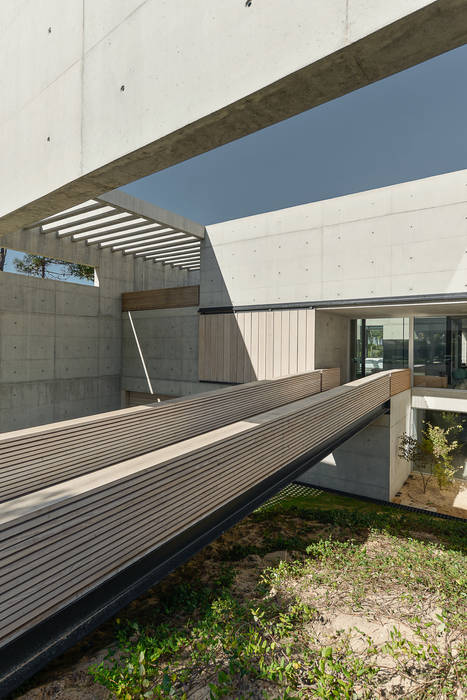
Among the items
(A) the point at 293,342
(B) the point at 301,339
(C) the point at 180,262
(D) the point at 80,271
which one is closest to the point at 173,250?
(C) the point at 180,262

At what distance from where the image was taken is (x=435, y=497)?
10266mm

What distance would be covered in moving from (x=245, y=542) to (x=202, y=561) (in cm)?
108

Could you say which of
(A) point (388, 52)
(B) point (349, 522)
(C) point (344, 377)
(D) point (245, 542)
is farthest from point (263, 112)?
(C) point (344, 377)

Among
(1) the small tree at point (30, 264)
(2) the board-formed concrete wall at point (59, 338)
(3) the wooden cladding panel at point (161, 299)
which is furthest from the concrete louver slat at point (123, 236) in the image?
(1) the small tree at point (30, 264)

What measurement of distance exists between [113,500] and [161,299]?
11563mm

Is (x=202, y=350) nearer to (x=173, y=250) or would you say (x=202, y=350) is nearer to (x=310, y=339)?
(x=310, y=339)

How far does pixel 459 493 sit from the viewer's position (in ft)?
34.6

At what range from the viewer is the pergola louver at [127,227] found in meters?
9.55

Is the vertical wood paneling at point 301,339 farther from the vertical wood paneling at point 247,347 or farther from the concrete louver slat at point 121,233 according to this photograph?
the concrete louver slat at point 121,233

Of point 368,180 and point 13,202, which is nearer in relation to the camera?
point 13,202

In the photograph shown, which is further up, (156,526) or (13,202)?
(13,202)

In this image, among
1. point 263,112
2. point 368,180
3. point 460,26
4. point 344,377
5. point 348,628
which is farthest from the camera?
point 368,180

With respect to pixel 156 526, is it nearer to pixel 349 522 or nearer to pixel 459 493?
pixel 349 522

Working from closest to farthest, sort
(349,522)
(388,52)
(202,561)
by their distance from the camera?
(388,52), (202,561), (349,522)
